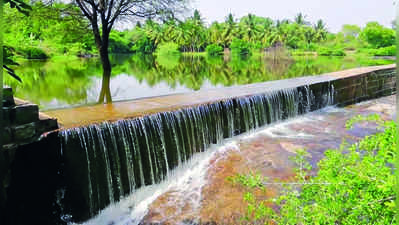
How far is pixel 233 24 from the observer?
158 feet

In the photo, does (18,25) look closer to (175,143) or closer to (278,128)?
(175,143)

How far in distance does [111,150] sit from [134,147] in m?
0.41

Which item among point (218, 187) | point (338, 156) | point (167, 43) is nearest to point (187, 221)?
point (218, 187)

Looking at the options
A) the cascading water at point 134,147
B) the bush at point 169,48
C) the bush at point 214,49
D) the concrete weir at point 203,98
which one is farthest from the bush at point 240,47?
the cascading water at point 134,147

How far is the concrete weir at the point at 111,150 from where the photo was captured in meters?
3.57

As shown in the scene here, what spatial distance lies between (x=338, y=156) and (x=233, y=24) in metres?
49.0

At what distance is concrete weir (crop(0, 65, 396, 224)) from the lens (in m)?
3.57

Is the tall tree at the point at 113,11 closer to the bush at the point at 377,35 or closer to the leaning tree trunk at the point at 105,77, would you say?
the leaning tree trunk at the point at 105,77

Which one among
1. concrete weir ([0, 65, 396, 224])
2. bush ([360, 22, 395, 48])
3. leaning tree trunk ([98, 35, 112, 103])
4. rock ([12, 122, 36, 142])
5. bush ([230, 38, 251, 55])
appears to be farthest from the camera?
bush ([230, 38, 251, 55])

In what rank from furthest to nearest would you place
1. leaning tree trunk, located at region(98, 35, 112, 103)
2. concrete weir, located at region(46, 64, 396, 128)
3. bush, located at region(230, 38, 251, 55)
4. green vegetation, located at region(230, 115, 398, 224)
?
bush, located at region(230, 38, 251, 55) < leaning tree trunk, located at region(98, 35, 112, 103) < concrete weir, located at region(46, 64, 396, 128) < green vegetation, located at region(230, 115, 398, 224)

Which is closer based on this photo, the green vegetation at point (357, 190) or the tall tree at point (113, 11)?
the green vegetation at point (357, 190)

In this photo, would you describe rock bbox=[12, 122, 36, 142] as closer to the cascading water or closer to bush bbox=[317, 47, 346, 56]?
the cascading water

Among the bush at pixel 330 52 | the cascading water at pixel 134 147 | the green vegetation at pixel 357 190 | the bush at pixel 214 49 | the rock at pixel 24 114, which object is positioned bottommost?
the cascading water at pixel 134 147

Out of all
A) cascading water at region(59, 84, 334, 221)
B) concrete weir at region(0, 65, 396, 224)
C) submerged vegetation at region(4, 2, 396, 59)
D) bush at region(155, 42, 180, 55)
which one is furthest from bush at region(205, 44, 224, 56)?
cascading water at region(59, 84, 334, 221)
